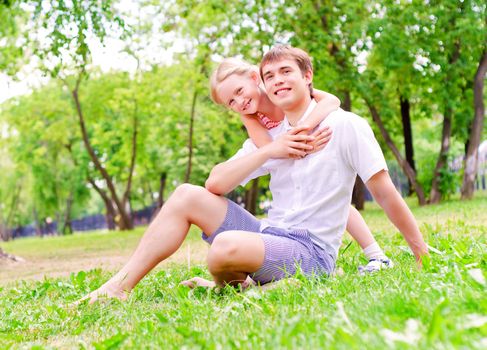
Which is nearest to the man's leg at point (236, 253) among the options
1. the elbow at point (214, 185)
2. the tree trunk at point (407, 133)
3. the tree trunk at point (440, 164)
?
the elbow at point (214, 185)

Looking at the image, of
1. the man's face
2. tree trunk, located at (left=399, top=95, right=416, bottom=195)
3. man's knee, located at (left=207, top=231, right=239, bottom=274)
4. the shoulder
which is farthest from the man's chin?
tree trunk, located at (left=399, top=95, right=416, bottom=195)

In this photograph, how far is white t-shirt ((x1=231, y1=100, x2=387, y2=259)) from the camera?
371 centimetres

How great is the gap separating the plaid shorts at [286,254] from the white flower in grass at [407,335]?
1663mm

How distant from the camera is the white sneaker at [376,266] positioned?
4062mm

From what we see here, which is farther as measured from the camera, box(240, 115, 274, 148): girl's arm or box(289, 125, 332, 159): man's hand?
box(240, 115, 274, 148): girl's arm

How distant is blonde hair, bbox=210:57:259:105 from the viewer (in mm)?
4121

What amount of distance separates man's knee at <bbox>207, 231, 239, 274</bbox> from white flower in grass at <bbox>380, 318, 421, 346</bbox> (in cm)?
168

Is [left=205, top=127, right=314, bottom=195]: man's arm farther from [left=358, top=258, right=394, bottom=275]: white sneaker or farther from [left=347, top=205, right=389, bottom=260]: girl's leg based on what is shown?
[left=347, top=205, right=389, bottom=260]: girl's leg

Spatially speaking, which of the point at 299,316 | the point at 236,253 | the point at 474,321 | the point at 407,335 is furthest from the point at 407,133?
the point at 407,335

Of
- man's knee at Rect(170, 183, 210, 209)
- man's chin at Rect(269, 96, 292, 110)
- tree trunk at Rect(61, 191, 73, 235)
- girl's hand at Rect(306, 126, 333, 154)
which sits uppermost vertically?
man's chin at Rect(269, 96, 292, 110)

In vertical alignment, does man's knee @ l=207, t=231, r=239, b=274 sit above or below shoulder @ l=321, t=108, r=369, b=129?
below

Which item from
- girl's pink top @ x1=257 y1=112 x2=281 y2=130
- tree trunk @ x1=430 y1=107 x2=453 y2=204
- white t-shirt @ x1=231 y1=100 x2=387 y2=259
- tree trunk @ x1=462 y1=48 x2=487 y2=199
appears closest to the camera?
white t-shirt @ x1=231 y1=100 x2=387 y2=259

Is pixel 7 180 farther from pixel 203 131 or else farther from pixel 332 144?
pixel 332 144

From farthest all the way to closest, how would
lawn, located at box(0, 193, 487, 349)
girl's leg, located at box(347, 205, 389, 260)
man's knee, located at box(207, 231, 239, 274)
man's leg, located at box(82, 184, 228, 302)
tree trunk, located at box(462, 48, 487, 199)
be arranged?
tree trunk, located at box(462, 48, 487, 199)
girl's leg, located at box(347, 205, 389, 260)
man's leg, located at box(82, 184, 228, 302)
man's knee, located at box(207, 231, 239, 274)
lawn, located at box(0, 193, 487, 349)
